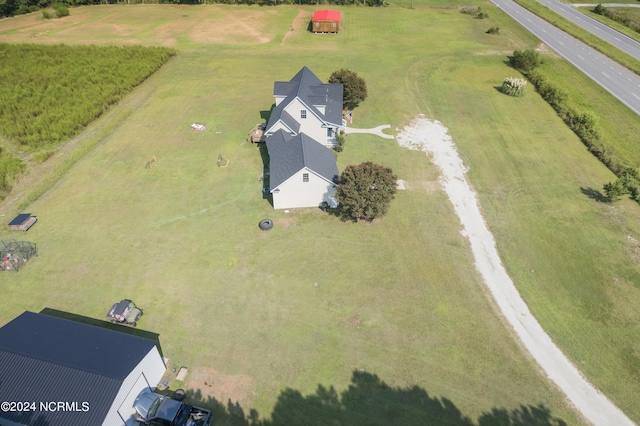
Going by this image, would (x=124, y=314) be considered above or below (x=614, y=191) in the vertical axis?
below

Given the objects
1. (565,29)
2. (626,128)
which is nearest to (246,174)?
Result: (626,128)

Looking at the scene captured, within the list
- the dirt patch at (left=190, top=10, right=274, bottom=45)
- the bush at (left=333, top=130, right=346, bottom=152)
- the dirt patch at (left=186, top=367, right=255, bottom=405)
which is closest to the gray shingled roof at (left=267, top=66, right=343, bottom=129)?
the bush at (left=333, top=130, right=346, bottom=152)

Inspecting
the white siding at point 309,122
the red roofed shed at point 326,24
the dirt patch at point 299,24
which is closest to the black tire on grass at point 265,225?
the white siding at point 309,122

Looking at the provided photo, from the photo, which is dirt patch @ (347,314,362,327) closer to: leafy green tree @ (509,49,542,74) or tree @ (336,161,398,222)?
tree @ (336,161,398,222)

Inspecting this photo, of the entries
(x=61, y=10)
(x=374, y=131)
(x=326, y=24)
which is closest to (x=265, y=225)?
(x=374, y=131)

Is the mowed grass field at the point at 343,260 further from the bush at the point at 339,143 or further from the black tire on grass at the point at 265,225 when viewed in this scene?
the bush at the point at 339,143

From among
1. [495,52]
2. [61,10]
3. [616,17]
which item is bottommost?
[495,52]

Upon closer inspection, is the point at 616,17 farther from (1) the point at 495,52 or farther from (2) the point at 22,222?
(2) the point at 22,222
